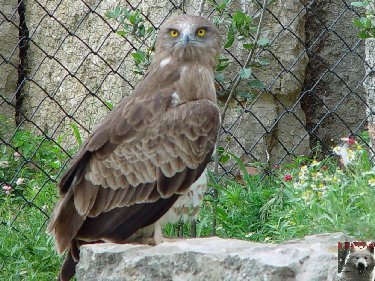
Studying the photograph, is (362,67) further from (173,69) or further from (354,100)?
(173,69)

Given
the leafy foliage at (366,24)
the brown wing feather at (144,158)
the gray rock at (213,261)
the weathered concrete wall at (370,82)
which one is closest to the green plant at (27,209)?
the brown wing feather at (144,158)

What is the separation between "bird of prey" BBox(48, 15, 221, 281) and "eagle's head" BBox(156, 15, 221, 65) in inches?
10.8

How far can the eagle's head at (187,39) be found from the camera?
5293 millimetres

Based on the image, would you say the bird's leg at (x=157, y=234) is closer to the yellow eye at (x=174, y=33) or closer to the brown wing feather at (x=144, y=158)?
the brown wing feather at (x=144, y=158)

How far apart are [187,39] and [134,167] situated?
0.75 meters

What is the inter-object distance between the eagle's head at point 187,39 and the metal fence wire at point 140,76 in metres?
0.99

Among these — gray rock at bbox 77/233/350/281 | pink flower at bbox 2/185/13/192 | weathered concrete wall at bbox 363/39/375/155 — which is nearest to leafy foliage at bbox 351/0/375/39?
weathered concrete wall at bbox 363/39/375/155

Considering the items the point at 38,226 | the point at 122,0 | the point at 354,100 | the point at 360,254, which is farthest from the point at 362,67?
the point at 360,254

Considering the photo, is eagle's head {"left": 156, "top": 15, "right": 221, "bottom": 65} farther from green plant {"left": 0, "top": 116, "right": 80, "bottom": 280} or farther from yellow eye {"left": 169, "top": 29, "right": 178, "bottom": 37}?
green plant {"left": 0, "top": 116, "right": 80, "bottom": 280}

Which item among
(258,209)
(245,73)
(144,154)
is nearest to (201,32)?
(245,73)

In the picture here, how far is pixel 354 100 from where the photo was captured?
8258mm

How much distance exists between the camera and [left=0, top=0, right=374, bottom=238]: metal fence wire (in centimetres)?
695

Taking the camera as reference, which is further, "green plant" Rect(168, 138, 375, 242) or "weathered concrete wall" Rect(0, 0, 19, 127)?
"weathered concrete wall" Rect(0, 0, 19, 127)

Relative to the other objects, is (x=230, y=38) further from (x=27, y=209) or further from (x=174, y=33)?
(x=27, y=209)
